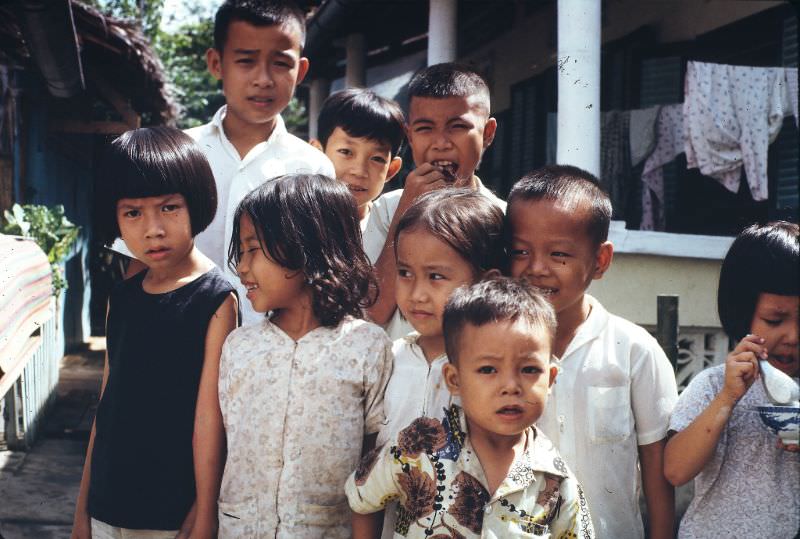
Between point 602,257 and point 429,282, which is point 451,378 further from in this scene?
A: point 602,257

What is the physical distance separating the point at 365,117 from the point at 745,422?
5.69 feet

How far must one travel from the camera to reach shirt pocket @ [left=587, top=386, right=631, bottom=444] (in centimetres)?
214

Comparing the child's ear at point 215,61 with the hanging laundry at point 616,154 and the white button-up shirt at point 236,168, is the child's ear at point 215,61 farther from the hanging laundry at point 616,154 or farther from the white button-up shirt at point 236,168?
the hanging laundry at point 616,154

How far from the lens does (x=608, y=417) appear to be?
84.4 inches

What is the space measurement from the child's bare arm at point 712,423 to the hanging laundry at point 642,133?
4750 mm

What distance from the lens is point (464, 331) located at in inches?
76.0

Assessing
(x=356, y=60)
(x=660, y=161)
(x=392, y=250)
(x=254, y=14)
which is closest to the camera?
(x=392, y=250)

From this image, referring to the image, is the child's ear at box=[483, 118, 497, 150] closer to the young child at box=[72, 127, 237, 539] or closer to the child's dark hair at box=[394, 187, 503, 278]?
the child's dark hair at box=[394, 187, 503, 278]

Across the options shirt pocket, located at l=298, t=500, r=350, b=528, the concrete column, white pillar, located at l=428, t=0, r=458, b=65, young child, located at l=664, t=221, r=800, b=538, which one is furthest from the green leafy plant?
the concrete column

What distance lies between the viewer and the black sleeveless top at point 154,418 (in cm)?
219

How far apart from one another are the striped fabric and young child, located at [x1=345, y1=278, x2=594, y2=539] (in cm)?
161

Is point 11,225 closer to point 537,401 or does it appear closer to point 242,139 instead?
point 242,139

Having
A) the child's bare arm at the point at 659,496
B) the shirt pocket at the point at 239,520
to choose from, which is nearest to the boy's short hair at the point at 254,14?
the shirt pocket at the point at 239,520

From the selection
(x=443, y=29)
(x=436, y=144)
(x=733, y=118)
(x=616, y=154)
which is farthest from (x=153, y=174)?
(x=443, y=29)
